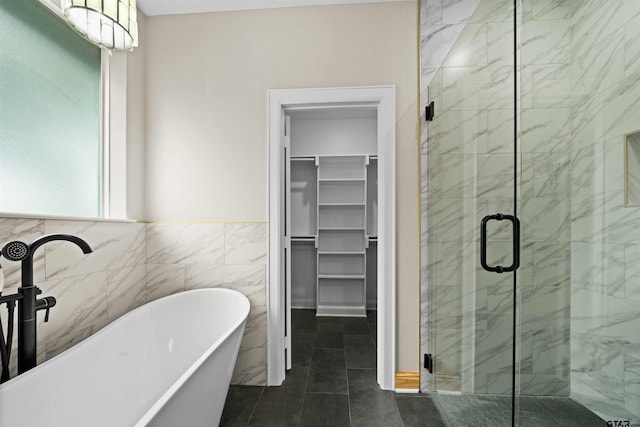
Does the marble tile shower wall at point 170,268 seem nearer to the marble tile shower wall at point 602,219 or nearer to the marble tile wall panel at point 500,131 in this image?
the marble tile wall panel at point 500,131

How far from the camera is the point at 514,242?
101cm

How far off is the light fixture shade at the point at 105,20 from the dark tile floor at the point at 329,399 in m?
1.98

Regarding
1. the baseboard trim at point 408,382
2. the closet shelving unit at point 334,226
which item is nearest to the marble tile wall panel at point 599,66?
the baseboard trim at point 408,382

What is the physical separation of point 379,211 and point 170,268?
61.6 inches

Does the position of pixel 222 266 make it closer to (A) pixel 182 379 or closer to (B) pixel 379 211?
(A) pixel 182 379

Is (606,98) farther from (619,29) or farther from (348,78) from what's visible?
(348,78)

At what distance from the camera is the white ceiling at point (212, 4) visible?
1964 millimetres

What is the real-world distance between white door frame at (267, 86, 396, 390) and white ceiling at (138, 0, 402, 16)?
2.01ft

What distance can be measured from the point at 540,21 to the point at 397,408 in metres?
2.03

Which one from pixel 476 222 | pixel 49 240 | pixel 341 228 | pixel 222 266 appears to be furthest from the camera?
pixel 341 228

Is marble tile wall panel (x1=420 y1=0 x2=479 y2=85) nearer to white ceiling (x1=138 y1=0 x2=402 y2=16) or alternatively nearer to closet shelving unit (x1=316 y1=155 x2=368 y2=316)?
white ceiling (x1=138 y1=0 x2=402 y2=16)

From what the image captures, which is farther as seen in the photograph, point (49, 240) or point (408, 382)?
point (408, 382)

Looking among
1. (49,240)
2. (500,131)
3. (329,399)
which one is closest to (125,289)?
(49,240)

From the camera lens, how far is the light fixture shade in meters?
1.03
